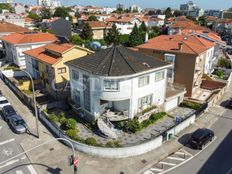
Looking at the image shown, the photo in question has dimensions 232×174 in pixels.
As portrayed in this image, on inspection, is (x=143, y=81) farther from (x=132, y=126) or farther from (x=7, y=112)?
(x=7, y=112)

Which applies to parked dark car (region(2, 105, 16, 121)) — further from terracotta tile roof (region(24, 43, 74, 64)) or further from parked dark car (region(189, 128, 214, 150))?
parked dark car (region(189, 128, 214, 150))

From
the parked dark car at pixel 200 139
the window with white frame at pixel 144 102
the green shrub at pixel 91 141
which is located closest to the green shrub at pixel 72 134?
the green shrub at pixel 91 141

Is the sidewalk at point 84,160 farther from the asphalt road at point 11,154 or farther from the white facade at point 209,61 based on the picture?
the white facade at point 209,61

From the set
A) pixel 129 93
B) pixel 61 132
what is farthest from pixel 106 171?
pixel 129 93

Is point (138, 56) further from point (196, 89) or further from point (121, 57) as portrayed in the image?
point (196, 89)

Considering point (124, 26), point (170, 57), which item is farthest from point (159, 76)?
point (124, 26)

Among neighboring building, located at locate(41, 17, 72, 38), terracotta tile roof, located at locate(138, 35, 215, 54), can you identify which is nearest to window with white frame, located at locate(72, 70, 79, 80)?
terracotta tile roof, located at locate(138, 35, 215, 54)
